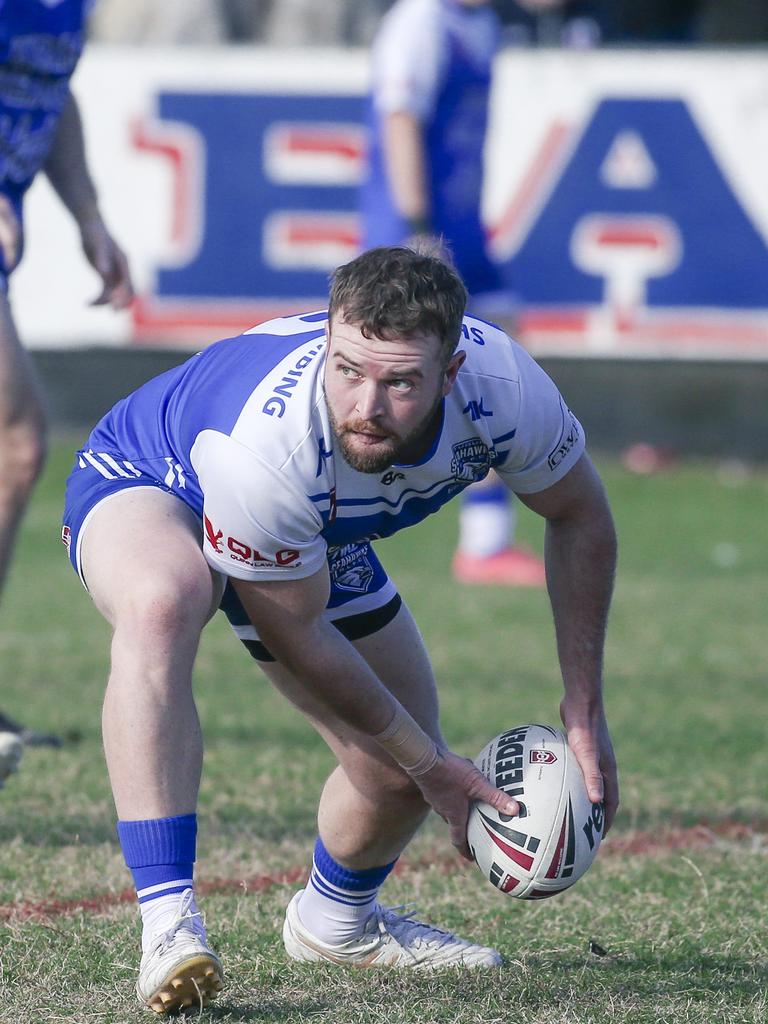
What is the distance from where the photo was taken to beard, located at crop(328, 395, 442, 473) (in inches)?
119

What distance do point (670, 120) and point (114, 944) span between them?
10.4m

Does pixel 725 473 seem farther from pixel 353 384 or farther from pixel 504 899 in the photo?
pixel 353 384

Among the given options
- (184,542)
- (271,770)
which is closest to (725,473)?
(271,770)

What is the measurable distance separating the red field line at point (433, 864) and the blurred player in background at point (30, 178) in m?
0.57

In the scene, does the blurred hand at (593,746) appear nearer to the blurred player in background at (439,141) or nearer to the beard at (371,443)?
the beard at (371,443)

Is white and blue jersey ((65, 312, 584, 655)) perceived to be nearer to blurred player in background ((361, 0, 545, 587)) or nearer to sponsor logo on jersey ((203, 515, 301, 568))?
sponsor logo on jersey ((203, 515, 301, 568))

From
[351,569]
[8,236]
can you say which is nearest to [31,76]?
[8,236]

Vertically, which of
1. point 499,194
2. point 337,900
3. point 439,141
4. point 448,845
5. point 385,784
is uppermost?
point 385,784

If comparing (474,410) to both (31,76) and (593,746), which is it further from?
(31,76)

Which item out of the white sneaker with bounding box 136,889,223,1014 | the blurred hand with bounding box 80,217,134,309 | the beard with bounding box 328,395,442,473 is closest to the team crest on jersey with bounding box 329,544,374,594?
the beard with bounding box 328,395,442,473

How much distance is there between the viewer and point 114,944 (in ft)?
11.4

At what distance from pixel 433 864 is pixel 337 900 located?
31.2 inches

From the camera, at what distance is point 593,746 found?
11.1ft

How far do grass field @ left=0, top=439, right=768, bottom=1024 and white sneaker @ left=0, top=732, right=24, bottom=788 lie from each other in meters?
0.20
